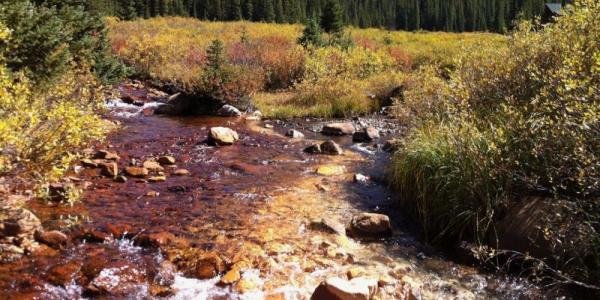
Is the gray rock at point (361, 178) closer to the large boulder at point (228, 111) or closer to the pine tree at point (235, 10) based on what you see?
the large boulder at point (228, 111)

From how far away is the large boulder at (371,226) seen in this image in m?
6.83

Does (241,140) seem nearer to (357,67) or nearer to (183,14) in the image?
(357,67)

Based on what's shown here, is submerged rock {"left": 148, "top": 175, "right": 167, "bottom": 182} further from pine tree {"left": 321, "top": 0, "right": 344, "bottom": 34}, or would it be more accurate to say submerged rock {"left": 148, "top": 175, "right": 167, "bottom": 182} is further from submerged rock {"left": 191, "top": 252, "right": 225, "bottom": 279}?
pine tree {"left": 321, "top": 0, "right": 344, "bottom": 34}

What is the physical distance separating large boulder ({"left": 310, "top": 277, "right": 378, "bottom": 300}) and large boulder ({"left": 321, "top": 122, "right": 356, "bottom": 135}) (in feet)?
28.1

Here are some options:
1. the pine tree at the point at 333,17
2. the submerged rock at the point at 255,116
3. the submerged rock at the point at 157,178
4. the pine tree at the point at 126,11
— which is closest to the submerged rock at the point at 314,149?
the submerged rock at the point at 157,178

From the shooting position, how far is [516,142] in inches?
247

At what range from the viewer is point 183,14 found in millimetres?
62750

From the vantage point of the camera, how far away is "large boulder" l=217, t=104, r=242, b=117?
15.5 metres

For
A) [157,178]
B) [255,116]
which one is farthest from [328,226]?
[255,116]

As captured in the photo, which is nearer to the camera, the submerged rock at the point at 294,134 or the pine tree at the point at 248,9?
the submerged rock at the point at 294,134

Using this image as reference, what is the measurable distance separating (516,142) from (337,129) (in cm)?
751

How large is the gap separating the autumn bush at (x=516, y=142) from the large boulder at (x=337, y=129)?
467 centimetres

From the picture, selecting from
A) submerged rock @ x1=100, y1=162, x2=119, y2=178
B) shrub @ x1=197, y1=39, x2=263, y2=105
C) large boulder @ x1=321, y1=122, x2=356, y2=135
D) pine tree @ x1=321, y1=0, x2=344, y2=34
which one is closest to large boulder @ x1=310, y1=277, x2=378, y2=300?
submerged rock @ x1=100, y1=162, x2=119, y2=178

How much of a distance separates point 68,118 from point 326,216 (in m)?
3.83
